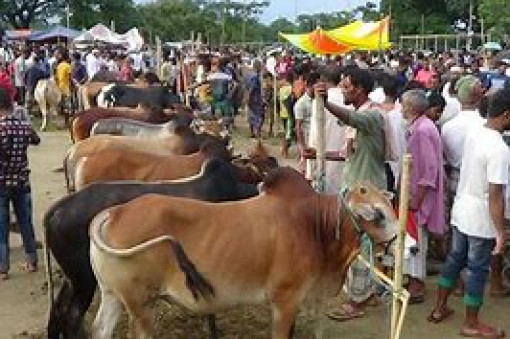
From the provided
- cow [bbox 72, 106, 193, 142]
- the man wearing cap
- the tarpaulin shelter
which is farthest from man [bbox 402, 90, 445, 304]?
the tarpaulin shelter

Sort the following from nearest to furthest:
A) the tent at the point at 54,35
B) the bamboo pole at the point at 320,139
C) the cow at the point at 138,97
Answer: the bamboo pole at the point at 320,139, the cow at the point at 138,97, the tent at the point at 54,35

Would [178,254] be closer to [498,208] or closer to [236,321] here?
[236,321]

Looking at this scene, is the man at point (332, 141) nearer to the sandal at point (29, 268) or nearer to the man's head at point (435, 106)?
the man's head at point (435, 106)

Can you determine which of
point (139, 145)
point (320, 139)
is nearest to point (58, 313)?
point (320, 139)

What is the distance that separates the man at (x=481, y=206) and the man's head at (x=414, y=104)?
57 cm

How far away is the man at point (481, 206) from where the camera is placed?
17.8 feet

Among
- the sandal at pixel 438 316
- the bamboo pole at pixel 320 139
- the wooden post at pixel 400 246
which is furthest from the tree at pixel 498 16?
the wooden post at pixel 400 246

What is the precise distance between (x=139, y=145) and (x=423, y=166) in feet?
9.47

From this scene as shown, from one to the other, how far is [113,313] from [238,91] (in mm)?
12356

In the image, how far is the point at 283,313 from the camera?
4.61 metres

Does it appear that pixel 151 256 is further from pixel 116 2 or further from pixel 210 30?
pixel 210 30

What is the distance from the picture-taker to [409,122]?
6.32m

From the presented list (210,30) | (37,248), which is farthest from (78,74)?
(210,30)

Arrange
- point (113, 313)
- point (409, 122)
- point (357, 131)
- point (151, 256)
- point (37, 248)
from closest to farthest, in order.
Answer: point (151, 256)
point (113, 313)
point (357, 131)
point (409, 122)
point (37, 248)
